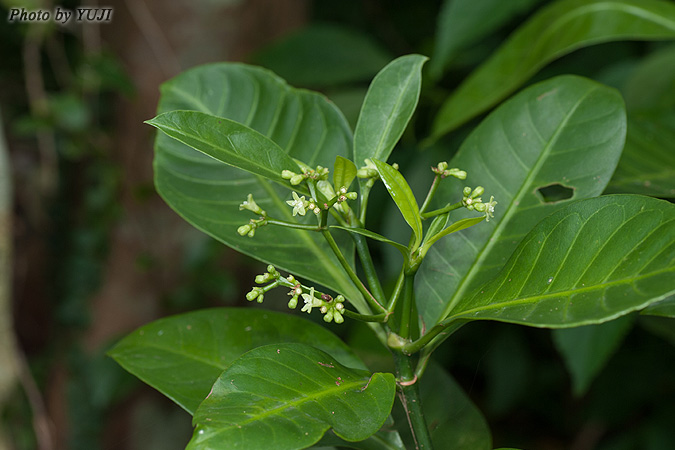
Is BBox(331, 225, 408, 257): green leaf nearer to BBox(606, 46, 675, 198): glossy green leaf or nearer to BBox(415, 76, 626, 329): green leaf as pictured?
BBox(415, 76, 626, 329): green leaf

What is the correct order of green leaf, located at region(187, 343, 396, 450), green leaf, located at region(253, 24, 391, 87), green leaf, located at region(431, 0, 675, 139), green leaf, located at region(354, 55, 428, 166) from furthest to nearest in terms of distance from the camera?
green leaf, located at region(253, 24, 391, 87), green leaf, located at region(431, 0, 675, 139), green leaf, located at region(354, 55, 428, 166), green leaf, located at region(187, 343, 396, 450)

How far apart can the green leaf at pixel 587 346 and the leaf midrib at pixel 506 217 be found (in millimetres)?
694

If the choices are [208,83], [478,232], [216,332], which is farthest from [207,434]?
[208,83]

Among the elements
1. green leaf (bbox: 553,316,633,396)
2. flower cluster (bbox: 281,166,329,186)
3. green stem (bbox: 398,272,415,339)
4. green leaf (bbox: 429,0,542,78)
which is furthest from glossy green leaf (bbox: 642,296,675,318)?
green leaf (bbox: 429,0,542,78)

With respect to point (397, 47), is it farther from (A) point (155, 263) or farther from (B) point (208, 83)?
(B) point (208, 83)

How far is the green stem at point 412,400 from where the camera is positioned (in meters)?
0.54

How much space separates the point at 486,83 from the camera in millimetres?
1090

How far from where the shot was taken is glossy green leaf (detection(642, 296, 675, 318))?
21.9 inches

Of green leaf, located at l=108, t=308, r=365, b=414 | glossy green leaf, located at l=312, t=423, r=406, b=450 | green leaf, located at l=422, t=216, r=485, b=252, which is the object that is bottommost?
glossy green leaf, located at l=312, t=423, r=406, b=450

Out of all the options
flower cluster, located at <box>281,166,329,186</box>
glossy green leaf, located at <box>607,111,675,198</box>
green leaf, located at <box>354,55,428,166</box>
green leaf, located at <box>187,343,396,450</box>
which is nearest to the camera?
green leaf, located at <box>187,343,396,450</box>

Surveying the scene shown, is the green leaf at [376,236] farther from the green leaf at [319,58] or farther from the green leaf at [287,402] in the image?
the green leaf at [319,58]

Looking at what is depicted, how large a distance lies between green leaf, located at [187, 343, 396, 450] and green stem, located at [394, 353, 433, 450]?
0.12ft

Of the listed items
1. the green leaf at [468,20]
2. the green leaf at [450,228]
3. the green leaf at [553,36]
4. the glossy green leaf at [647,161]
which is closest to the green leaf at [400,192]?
the green leaf at [450,228]

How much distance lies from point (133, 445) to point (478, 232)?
1616 millimetres
